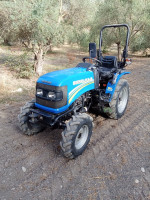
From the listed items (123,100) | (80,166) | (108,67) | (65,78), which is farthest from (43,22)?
(80,166)

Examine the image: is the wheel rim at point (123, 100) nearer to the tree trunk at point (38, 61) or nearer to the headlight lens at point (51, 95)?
the headlight lens at point (51, 95)

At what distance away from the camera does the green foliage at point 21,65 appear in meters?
7.34

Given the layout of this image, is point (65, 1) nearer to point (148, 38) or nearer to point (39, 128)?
point (148, 38)

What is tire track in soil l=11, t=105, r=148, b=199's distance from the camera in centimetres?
233

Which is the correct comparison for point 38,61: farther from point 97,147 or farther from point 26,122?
point 97,147

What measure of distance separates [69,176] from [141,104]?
11.2 feet

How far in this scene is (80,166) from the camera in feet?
8.55

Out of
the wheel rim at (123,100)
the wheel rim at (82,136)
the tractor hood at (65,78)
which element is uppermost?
the tractor hood at (65,78)

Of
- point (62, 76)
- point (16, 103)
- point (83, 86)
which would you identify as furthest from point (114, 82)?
point (16, 103)

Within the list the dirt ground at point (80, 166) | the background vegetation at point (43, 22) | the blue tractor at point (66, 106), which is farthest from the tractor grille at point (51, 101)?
the background vegetation at point (43, 22)

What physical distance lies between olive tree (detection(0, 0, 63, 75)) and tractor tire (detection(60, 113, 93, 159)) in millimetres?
5282

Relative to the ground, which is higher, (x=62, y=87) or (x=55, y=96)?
(x=62, y=87)

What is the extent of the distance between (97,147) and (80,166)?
561 millimetres

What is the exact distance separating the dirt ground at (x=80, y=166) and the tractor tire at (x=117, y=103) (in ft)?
0.85
